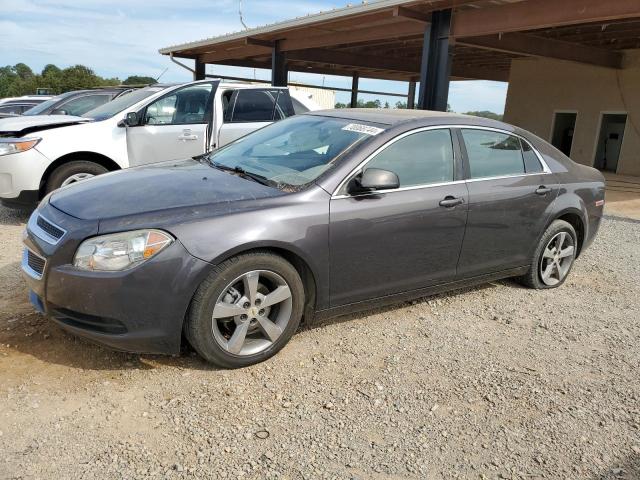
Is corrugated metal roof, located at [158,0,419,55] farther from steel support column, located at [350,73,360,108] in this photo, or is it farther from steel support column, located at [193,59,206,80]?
steel support column, located at [350,73,360,108]

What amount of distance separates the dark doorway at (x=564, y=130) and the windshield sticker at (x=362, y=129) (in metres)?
16.3

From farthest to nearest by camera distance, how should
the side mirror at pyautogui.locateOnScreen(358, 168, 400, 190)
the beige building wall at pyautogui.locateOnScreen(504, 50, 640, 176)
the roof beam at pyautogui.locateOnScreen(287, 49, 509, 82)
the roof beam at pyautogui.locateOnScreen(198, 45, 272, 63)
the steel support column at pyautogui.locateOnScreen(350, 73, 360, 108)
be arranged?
the steel support column at pyautogui.locateOnScreen(350, 73, 360, 108)
the roof beam at pyautogui.locateOnScreen(198, 45, 272, 63)
the roof beam at pyautogui.locateOnScreen(287, 49, 509, 82)
the beige building wall at pyautogui.locateOnScreen(504, 50, 640, 176)
the side mirror at pyautogui.locateOnScreen(358, 168, 400, 190)

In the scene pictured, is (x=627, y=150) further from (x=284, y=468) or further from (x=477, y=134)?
(x=284, y=468)

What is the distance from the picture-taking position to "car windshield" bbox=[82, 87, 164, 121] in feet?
22.6

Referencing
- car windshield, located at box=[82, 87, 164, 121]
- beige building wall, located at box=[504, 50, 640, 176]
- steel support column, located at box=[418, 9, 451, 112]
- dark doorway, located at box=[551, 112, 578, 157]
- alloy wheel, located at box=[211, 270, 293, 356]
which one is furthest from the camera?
dark doorway, located at box=[551, 112, 578, 157]

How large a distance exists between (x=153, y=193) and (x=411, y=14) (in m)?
8.50

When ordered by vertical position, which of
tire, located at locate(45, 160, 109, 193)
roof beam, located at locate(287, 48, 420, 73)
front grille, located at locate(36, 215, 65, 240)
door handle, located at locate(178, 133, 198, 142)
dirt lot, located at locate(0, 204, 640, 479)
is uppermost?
roof beam, located at locate(287, 48, 420, 73)

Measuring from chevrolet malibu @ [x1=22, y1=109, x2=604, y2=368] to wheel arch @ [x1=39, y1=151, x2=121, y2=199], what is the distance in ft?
9.05

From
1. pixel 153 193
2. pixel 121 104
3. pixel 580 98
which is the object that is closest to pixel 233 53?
pixel 580 98

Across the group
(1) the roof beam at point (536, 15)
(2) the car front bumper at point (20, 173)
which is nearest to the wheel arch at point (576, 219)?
(1) the roof beam at point (536, 15)

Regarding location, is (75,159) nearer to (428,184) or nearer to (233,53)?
(428,184)

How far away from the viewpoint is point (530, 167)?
4527mm

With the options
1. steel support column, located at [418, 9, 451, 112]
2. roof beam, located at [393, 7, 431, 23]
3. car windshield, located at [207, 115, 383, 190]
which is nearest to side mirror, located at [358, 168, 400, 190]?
car windshield, located at [207, 115, 383, 190]

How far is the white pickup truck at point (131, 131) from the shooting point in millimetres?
5988
